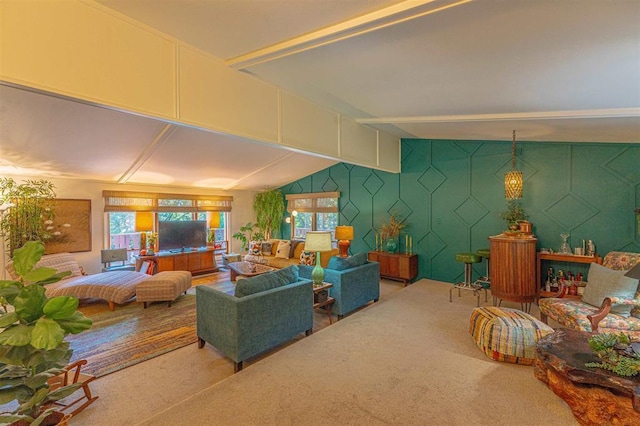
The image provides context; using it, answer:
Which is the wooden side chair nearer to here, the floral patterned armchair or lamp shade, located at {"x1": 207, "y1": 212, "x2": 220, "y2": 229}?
the floral patterned armchair

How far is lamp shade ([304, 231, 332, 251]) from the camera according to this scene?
400cm

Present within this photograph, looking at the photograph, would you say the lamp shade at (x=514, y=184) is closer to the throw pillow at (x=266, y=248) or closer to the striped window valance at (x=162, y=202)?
the throw pillow at (x=266, y=248)

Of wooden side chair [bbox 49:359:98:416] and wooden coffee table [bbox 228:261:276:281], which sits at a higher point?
wooden coffee table [bbox 228:261:276:281]

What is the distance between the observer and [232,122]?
9.93ft

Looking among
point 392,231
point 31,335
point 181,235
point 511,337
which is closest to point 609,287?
point 511,337

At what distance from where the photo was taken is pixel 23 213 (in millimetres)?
5113

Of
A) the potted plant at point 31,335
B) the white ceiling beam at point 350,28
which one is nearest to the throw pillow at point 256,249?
the white ceiling beam at point 350,28

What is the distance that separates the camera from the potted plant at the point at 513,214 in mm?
5027

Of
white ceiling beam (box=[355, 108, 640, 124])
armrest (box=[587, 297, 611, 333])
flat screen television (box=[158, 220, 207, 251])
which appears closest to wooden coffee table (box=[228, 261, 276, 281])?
flat screen television (box=[158, 220, 207, 251])

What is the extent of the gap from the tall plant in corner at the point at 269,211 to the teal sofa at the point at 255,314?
17.9 ft

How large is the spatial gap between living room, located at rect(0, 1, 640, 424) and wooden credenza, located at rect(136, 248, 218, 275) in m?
1.09

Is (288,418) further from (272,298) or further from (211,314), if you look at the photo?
(211,314)

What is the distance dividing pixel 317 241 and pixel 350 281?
81cm

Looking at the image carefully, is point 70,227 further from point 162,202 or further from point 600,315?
point 600,315
